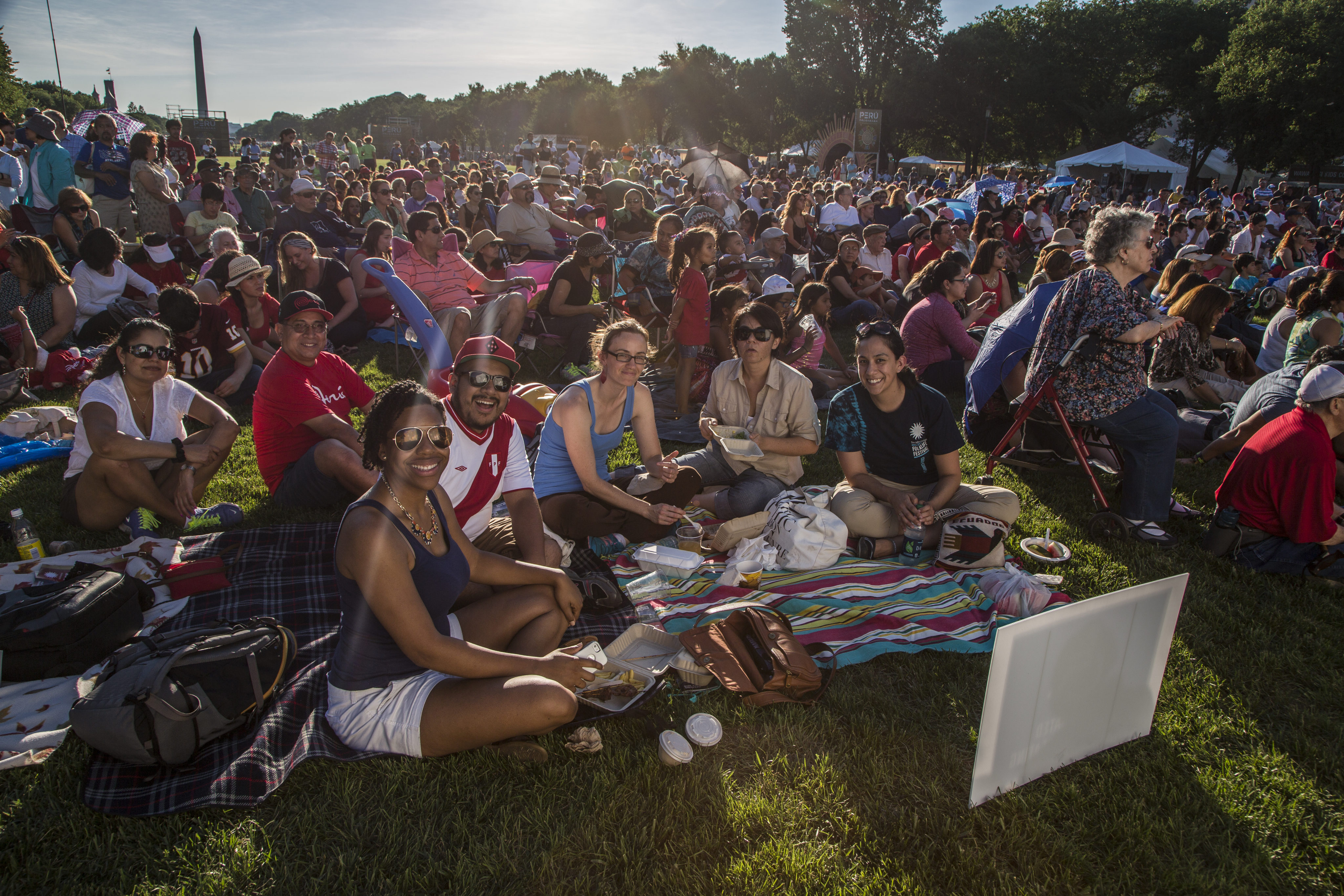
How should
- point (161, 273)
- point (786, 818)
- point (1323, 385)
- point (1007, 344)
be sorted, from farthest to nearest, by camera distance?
point (161, 273)
point (1007, 344)
point (1323, 385)
point (786, 818)

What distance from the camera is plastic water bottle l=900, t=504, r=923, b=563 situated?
173 inches

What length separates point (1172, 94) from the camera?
44688 mm

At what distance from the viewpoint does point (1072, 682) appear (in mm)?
2609

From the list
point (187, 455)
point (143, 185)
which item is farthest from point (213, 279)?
point (143, 185)

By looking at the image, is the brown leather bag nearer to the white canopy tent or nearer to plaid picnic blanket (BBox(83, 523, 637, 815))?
plaid picnic blanket (BBox(83, 523, 637, 815))

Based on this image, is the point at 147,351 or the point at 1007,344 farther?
the point at 1007,344

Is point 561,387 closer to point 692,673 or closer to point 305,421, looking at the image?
point 305,421

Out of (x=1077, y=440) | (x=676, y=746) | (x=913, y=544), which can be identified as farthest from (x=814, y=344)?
(x=676, y=746)

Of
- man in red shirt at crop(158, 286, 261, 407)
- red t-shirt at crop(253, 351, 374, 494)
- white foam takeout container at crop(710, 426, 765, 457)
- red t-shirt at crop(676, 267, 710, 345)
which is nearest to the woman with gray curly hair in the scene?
white foam takeout container at crop(710, 426, 765, 457)

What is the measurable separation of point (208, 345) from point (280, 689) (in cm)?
469

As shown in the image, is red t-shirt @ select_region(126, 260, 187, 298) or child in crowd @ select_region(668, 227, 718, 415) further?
red t-shirt @ select_region(126, 260, 187, 298)

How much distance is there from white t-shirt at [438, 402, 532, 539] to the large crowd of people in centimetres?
2

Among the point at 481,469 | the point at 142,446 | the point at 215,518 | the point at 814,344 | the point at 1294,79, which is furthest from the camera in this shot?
the point at 1294,79

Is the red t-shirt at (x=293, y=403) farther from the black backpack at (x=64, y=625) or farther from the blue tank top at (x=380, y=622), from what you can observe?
Answer: the blue tank top at (x=380, y=622)
